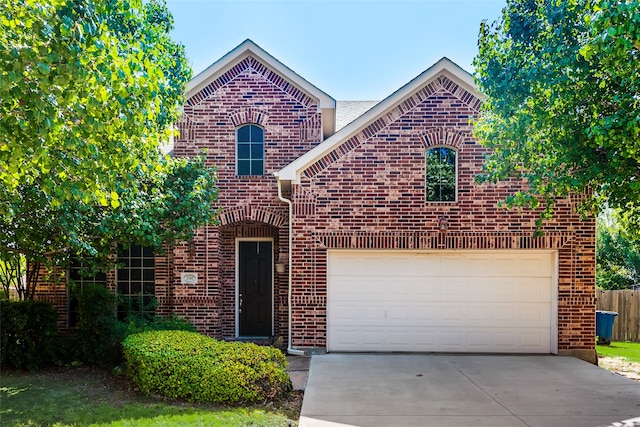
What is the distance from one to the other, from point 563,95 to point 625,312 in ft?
36.4

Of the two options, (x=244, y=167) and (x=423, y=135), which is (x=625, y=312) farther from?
(x=244, y=167)

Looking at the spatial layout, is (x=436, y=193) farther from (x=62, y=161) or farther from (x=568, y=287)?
(x=62, y=161)

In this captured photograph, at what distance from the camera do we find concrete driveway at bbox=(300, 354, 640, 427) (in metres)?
6.36

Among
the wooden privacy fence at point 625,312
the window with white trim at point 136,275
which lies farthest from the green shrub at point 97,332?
the wooden privacy fence at point 625,312

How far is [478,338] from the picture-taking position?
1039 centimetres

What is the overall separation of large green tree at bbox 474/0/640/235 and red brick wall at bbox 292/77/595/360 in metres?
2.48

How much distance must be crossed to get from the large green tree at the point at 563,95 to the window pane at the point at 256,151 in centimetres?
554

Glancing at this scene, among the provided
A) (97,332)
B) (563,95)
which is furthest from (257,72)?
(563,95)

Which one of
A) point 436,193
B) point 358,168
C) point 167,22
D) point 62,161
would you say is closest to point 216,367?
point 62,161

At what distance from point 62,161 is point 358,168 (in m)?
6.75

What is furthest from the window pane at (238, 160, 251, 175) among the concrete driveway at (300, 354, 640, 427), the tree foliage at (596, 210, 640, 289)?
the tree foliage at (596, 210, 640, 289)

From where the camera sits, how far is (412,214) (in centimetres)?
1030

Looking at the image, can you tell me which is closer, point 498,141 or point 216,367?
point 216,367

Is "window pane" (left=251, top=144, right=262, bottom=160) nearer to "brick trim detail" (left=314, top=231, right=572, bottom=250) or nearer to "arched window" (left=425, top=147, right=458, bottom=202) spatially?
"brick trim detail" (left=314, top=231, right=572, bottom=250)
